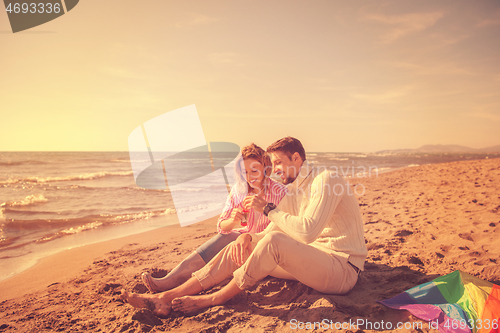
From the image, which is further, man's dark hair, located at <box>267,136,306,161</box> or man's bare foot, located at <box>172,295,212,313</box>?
man's dark hair, located at <box>267,136,306,161</box>

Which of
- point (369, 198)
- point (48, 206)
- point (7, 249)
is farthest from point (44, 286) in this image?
point (369, 198)

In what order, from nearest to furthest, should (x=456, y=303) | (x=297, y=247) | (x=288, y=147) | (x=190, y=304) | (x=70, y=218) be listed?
1. (x=456, y=303)
2. (x=297, y=247)
3. (x=190, y=304)
4. (x=288, y=147)
5. (x=70, y=218)

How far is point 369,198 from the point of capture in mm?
7746

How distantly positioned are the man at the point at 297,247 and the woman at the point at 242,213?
0.86 ft

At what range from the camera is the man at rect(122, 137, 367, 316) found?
203cm

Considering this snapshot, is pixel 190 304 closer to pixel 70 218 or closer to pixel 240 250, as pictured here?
pixel 240 250

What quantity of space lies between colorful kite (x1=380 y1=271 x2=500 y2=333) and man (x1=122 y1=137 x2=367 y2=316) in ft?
1.40

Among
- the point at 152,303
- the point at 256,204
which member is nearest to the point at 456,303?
the point at 256,204

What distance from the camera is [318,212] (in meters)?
2.03

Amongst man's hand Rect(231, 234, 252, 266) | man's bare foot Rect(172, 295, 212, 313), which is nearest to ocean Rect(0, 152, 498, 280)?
man's bare foot Rect(172, 295, 212, 313)

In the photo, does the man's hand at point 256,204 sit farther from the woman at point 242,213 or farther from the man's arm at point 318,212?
the woman at point 242,213

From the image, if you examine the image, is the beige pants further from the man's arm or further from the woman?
the woman

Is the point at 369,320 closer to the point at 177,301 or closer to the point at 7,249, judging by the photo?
the point at 177,301

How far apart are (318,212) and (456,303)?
1.12 metres
